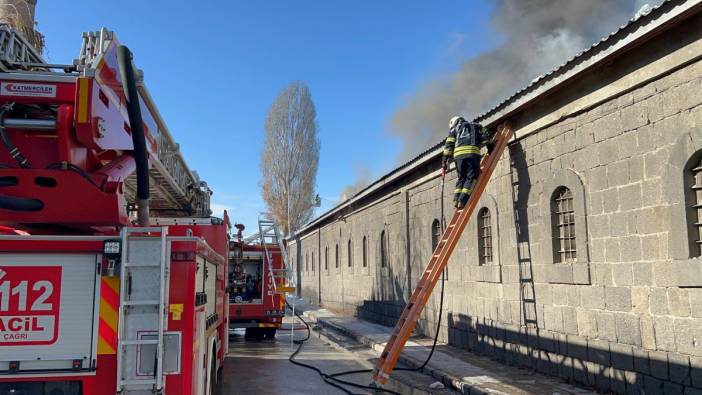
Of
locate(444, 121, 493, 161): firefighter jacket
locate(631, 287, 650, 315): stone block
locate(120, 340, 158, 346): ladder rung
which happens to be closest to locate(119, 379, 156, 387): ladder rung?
locate(120, 340, 158, 346): ladder rung

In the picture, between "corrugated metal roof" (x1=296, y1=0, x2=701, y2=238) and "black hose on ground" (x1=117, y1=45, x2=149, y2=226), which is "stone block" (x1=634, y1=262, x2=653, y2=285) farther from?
"black hose on ground" (x1=117, y1=45, x2=149, y2=226)

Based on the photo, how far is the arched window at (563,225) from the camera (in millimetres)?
7824

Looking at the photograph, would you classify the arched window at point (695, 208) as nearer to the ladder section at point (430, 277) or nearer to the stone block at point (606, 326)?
the stone block at point (606, 326)

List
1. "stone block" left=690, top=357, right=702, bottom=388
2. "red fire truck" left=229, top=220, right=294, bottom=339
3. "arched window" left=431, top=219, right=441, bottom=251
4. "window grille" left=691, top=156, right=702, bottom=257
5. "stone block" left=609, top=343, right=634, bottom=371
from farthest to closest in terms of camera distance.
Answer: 1. "red fire truck" left=229, top=220, right=294, bottom=339
2. "arched window" left=431, top=219, right=441, bottom=251
3. "stone block" left=609, top=343, right=634, bottom=371
4. "window grille" left=691, top=156, right=702, bottom=257
5. "stone block" left=690, top=357, right=702, bottom=388

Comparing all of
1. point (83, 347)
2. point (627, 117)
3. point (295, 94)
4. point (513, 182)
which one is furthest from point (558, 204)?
point (295, 94)

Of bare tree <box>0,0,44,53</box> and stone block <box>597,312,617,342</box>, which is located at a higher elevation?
bare tree <box>0,0,44,53</box>

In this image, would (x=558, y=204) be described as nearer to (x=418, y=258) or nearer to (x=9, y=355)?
(x=418, y=258)

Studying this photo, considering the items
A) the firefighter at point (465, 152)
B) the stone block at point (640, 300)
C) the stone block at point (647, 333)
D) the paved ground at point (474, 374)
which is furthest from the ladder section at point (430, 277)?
the stone block at point (647, 333)

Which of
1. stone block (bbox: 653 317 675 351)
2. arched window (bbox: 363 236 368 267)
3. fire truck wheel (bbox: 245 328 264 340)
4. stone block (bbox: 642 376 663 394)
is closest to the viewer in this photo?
stone block (bbox: 653 317 675 351)

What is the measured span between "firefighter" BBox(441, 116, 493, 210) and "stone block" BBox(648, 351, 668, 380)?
3.63 m

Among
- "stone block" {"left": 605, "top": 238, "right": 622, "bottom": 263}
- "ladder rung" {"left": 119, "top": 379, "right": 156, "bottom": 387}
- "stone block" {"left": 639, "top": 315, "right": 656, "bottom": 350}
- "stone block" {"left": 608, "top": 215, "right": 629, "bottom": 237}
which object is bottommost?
"ladder rung" {"left": 119, "top": 379, "right": 156, "bottom": 387}

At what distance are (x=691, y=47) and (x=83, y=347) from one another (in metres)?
6.27

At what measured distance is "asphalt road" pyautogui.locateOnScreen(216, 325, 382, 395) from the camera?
8.55m

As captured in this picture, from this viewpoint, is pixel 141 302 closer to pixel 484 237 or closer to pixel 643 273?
pixel 643 273
